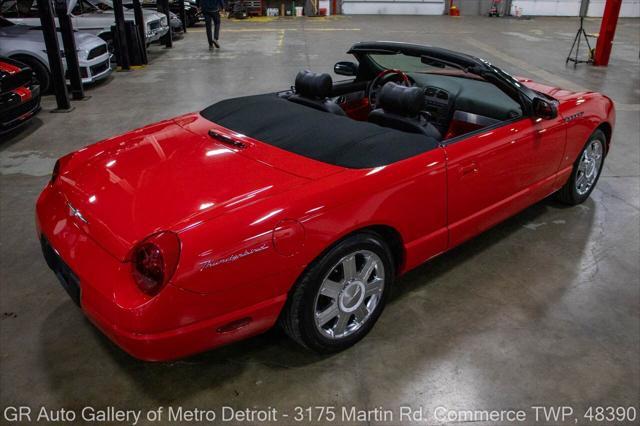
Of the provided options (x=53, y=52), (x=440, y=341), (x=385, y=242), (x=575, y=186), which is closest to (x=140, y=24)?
(x=53, y=52)

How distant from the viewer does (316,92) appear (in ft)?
10.5

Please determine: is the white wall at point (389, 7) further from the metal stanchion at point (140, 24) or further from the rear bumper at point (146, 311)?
the rear bumper at point (146, 311)

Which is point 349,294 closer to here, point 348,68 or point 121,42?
point 348,68

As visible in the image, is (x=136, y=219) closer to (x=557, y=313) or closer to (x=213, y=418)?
(x=213, y=418)

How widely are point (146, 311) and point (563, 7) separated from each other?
23.4m

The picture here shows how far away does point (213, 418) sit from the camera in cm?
211

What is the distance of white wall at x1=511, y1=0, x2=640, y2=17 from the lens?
67.5 ft

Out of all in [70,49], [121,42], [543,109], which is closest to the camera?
[543,109]

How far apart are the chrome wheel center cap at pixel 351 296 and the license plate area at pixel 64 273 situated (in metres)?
1.12

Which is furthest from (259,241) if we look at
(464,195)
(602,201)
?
(602,201)

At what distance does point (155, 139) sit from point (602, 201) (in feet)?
11.4

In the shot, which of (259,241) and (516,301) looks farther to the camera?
(516,301)

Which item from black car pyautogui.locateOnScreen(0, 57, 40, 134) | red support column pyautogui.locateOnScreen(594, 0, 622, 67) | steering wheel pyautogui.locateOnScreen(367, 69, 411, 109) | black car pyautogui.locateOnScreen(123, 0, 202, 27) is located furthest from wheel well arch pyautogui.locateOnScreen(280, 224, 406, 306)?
black car pyautogui.locateOnScreen(123, 0, 202, 27)

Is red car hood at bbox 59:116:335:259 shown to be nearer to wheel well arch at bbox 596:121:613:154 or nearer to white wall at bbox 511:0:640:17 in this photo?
wheel well arch at bbox 596:121:613:154
